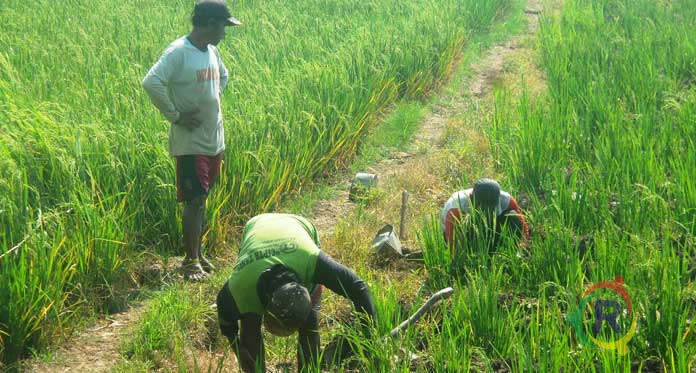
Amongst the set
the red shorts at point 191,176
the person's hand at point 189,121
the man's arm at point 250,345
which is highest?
the person's hand at point 189,121

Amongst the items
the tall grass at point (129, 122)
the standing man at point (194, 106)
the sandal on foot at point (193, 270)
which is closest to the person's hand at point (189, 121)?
the standing man at point (194, 106)

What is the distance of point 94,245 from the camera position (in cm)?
454

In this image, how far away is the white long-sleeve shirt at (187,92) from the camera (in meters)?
4.60

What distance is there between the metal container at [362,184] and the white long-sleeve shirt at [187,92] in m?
1.65

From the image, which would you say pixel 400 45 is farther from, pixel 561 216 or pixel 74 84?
pixel 561 216

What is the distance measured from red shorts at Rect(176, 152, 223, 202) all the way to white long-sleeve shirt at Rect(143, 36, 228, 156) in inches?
1.6

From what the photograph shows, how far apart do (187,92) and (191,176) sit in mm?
440

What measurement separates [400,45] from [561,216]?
4.99 metres

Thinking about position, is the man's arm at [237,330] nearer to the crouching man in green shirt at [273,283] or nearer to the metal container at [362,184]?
the crouching man in green shirt at [273,283]

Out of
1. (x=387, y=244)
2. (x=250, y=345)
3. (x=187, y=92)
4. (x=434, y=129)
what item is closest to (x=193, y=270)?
(x=187, y=92)

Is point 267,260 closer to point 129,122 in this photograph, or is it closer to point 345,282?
point 345,282

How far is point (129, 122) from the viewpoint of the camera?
18.0 feet

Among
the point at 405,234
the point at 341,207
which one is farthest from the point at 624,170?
the point at 341,207

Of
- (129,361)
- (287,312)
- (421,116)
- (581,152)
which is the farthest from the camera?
(421,116)
